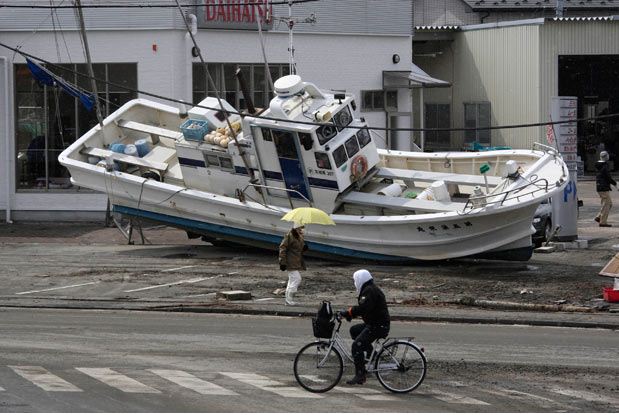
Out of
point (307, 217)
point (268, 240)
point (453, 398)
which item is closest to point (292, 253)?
point (307, 217)

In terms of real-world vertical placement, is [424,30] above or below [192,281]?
above

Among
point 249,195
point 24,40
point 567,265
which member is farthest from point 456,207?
point 24,40

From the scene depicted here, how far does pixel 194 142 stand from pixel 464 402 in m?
16.4

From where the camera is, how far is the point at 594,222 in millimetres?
34656

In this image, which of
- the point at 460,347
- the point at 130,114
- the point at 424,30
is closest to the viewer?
the point at 460,347

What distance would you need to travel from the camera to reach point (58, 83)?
111 ft

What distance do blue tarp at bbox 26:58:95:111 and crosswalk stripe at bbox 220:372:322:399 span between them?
18745mm

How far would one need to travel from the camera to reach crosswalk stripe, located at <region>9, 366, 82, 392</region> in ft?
48.0

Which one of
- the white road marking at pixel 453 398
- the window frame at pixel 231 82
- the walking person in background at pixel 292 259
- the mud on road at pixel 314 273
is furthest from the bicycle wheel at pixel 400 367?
the window frame at pixel 231 82

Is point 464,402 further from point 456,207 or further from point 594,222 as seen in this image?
point 594,222

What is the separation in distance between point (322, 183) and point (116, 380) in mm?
12862

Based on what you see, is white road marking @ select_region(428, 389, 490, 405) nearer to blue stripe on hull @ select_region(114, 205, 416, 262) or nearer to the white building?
blue stripe on hull @ select_region(114, 205, 416, 262)

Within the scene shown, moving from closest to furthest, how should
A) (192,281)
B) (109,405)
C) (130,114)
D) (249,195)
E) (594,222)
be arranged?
1. (109,405)
2. (192,281)
3. (249,195)
4. (130,114)
5. (594,222)

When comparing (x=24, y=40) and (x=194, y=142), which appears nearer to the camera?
(x=194, y=142)
